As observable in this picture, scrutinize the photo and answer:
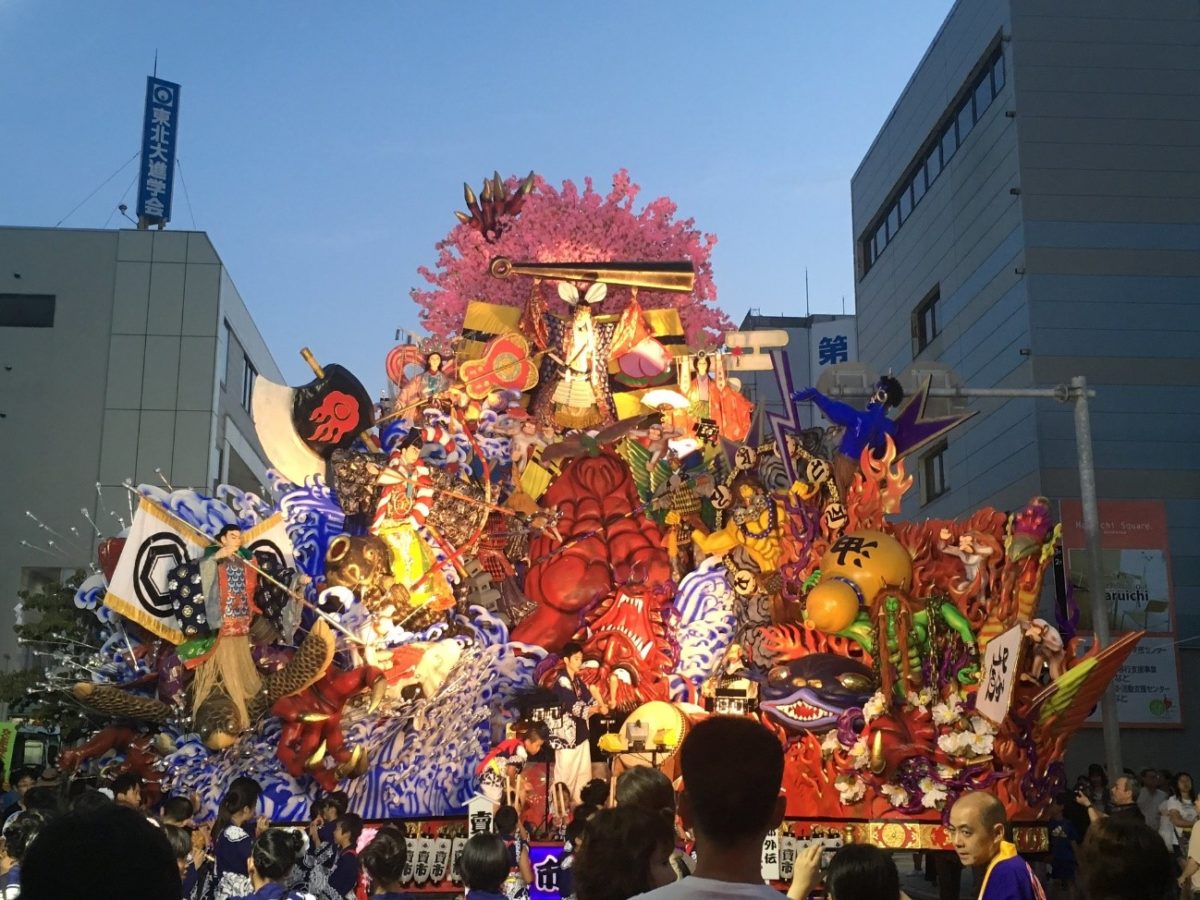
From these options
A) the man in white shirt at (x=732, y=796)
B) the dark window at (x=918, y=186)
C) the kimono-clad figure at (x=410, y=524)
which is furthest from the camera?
the dark window at (x=918, y=186)

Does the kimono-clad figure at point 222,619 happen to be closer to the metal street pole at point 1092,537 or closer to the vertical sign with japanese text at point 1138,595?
the metal street pole at point 1092,537

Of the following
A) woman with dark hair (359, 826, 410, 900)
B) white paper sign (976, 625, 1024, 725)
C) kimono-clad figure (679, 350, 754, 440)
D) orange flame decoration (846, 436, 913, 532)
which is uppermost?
kimono-clad figure (679, 350, 754, 440)

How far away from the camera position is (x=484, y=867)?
5066 mm

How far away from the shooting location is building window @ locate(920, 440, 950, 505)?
24516 mm

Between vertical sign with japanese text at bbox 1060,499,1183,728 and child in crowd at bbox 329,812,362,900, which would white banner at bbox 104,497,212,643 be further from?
vertical sign with japanese text at bbox 1060,499,1183,728

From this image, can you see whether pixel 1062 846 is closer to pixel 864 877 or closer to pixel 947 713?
pixel 947 713

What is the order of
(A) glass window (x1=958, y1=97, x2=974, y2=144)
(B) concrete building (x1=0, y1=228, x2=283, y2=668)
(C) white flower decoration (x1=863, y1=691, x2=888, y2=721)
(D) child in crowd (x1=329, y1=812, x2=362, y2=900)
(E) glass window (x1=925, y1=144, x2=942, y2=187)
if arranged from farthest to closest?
(B) concrete building (x1=0, y1=228, x2=283, y2=668) < (E) glass window (x1=925, y1=144, x2=942, y2=187) < (A) glass window (x1=958, y1=97, x2=974, y2=144) < (C) white flower decoration (x1=863, y1=691, x2=888, y2=721) < (D) child in crowd (x1=329, y1=812, x2=362, y2=900)

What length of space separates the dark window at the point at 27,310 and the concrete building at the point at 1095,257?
2005 cm

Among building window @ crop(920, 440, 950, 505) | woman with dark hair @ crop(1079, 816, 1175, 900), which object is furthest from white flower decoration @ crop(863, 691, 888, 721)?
building window @ crop(920, 440, 950, 505)

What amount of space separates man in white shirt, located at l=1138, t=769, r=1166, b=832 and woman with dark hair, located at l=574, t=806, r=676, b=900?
9430 millimetres

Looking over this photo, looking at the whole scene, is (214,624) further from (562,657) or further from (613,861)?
(613,861)

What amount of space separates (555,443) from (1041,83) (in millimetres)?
10888

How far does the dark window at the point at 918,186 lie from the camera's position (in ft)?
84.7

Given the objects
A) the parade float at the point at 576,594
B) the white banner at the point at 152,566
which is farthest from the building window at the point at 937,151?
the white banner at the point at 152,566
